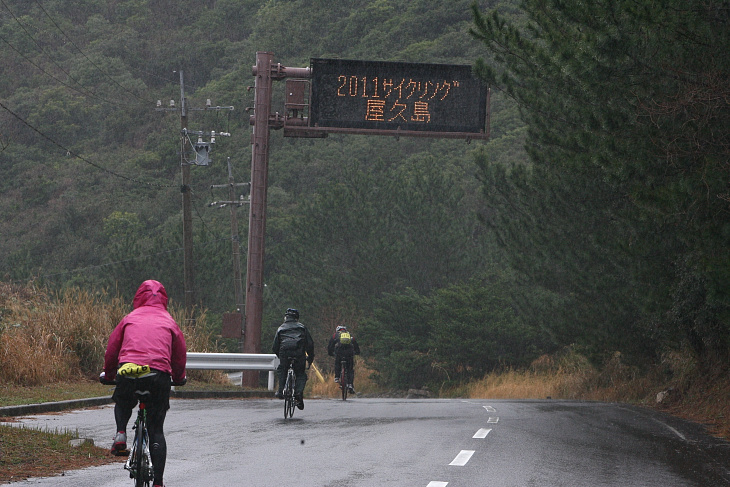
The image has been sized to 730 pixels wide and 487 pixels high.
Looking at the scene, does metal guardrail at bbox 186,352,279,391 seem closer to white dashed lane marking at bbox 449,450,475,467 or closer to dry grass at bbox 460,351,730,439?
dry grass at bbox 460,351,730,439

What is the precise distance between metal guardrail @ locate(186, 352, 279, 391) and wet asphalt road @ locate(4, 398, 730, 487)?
518 cm

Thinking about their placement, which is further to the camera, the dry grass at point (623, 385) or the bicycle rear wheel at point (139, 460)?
the dry grass at point (623, 385)

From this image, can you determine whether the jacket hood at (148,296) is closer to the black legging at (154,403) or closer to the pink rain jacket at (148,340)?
the pink rain jacket at (148,340)

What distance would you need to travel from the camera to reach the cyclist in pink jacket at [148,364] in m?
7.46

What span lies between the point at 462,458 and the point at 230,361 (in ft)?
45.2

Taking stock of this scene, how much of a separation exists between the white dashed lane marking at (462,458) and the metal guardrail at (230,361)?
1195cm

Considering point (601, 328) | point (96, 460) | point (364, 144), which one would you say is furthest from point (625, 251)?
point (364, 144)

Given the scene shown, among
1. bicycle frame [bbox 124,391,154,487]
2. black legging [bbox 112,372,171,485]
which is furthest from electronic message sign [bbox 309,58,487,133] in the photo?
bicycle frame [bbox 124,391,154,487]

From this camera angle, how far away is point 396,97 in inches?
958

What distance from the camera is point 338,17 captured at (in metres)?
89.8

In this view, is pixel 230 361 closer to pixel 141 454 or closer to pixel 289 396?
pixel 289 396

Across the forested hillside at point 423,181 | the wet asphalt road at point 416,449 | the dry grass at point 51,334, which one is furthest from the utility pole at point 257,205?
the wet asphalt road at point 416,449

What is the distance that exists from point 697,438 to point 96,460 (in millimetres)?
8157

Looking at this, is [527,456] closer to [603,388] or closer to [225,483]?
[225,483]
